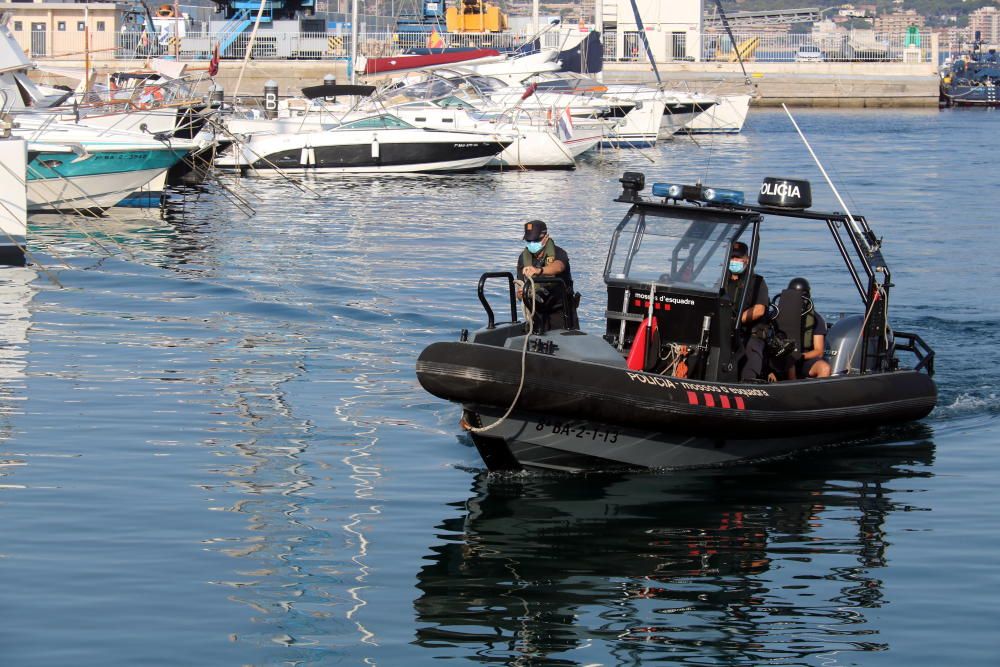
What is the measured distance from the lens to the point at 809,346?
495 inches

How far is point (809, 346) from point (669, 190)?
6.36ft

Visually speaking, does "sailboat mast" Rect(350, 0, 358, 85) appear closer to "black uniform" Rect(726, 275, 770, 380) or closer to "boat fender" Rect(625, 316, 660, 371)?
"black uniform" Rect(726, 275, 770, 380)

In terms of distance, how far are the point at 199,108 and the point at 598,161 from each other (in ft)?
44.7

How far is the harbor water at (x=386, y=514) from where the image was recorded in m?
8.11

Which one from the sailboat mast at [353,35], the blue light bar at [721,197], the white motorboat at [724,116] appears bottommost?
the blue light bar at [721,197]

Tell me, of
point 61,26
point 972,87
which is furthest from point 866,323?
point 972,87

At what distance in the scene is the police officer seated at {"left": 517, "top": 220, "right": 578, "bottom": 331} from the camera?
12.2 meters

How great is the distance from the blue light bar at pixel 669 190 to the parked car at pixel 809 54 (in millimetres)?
71711

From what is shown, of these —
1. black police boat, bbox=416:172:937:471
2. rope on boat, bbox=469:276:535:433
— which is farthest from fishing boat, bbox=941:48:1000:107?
rope on boat, bbox=469:276:535:433

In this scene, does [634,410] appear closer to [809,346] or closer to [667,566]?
[667,566]

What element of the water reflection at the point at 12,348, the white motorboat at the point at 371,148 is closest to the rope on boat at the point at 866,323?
the water reflection at the point at 12,348

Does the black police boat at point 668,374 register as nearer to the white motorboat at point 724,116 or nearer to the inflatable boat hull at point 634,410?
the inflatable boat hull at point 634,410

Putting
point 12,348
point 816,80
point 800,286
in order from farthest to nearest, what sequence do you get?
point 816,80
point 12,348
point 800,286

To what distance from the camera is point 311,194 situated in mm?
34094
